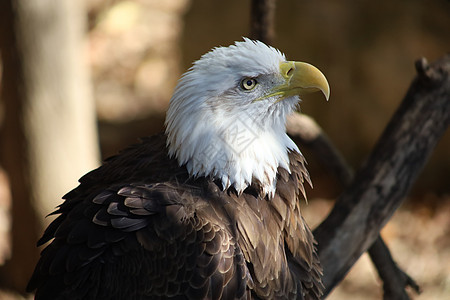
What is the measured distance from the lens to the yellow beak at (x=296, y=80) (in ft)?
8.55

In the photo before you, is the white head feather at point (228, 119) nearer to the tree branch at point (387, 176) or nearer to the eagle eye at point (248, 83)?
the eagle eye at point (248, 83)

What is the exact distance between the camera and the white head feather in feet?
8.30

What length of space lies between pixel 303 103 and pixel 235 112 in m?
3.98

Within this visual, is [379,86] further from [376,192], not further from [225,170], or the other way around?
[225,170]

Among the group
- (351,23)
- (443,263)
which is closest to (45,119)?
(351,23)

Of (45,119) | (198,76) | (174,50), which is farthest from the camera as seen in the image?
(174,50)

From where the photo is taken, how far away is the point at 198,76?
255cm

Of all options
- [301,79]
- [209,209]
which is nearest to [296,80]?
[301,79]

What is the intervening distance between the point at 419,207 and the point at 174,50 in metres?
4.18

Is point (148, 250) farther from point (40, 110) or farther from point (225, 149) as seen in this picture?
point (40, 110)

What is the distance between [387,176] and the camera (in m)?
3.10

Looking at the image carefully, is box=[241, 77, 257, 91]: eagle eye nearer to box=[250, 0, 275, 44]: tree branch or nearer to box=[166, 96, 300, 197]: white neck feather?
box=[166, 96, 300, 197]: white neck feather

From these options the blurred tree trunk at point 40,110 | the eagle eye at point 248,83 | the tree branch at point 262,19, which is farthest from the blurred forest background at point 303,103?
the eagle eye at point 248,83

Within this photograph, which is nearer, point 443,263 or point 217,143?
point 217,143
